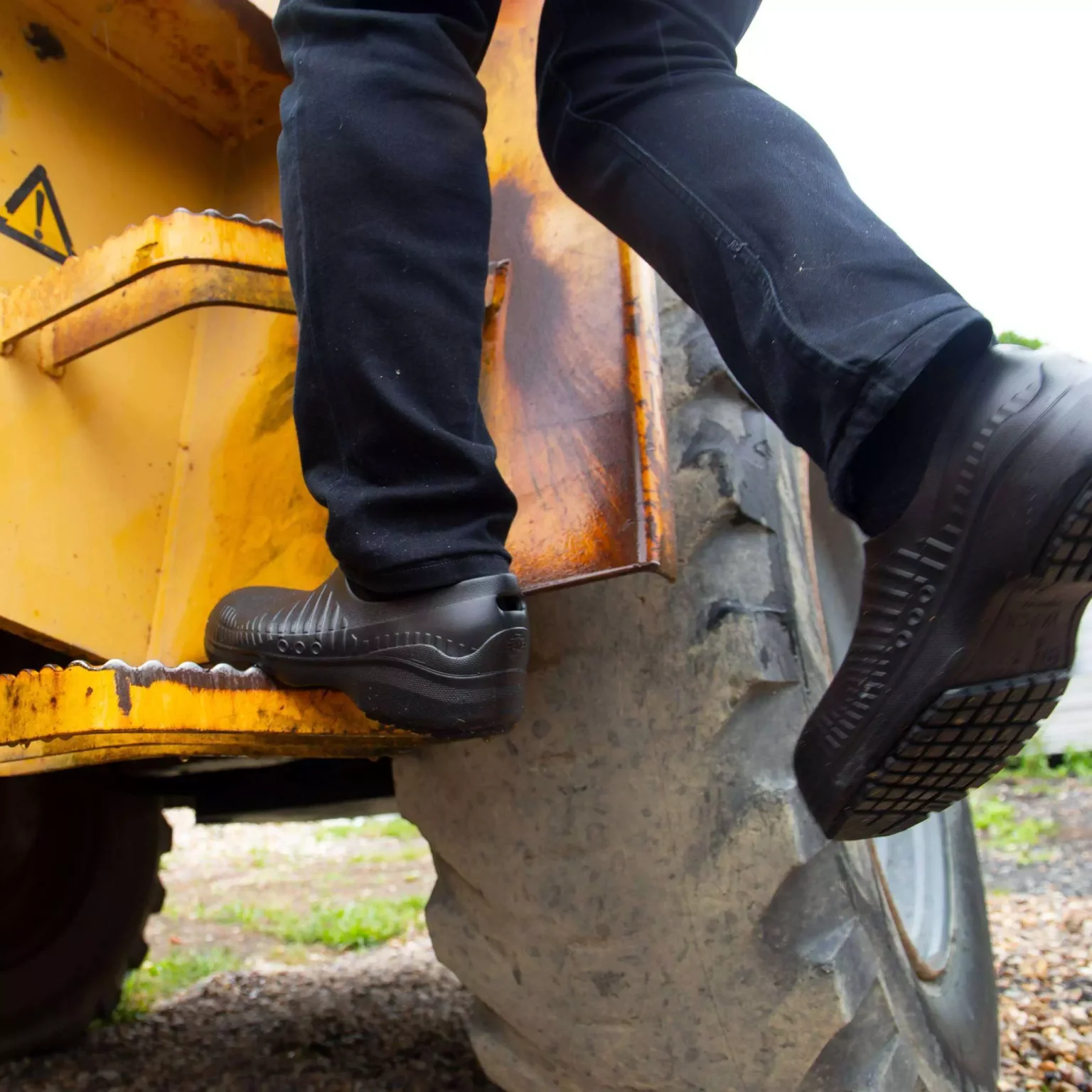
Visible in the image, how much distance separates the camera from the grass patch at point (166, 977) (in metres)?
1.89

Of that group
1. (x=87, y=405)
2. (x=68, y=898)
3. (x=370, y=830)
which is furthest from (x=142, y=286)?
(x=370, y=830)

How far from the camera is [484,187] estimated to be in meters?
0.81

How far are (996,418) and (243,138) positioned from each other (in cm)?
92

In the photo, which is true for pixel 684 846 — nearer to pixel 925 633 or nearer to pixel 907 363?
pixel 925 633

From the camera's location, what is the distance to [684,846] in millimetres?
950

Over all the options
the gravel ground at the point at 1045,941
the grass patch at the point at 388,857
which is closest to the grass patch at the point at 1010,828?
the gravel ground at the point at 1045,941

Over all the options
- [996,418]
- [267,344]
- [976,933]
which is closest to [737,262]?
[996,418]

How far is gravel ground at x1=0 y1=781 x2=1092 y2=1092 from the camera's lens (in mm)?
1486

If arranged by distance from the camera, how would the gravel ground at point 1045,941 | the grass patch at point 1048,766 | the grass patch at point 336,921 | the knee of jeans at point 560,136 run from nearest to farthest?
the knee of jeans at point 560,136
the gravel ground at point 1045,941
the grass patch at point 336,921
the grass patch at point 1048,766

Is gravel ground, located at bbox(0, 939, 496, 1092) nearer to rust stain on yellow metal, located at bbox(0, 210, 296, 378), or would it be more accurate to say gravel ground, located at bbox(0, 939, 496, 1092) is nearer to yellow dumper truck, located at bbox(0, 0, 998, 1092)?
yellow dumper truck, located at bbox(0, 0, 998, 1092)

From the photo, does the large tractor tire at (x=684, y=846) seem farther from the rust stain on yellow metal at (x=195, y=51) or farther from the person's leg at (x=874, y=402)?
the rust stain on yellow metal at (x=195, y=51)

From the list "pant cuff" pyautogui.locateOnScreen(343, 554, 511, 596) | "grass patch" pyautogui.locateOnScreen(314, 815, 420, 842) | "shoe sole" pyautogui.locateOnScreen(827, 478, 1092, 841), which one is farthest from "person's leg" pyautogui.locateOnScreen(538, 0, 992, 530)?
"grass patch" pyautogui.locateOnScreen(314, 815, 420, 842)

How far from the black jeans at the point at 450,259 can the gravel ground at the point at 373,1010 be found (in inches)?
39.1

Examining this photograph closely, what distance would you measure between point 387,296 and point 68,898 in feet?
4.19
